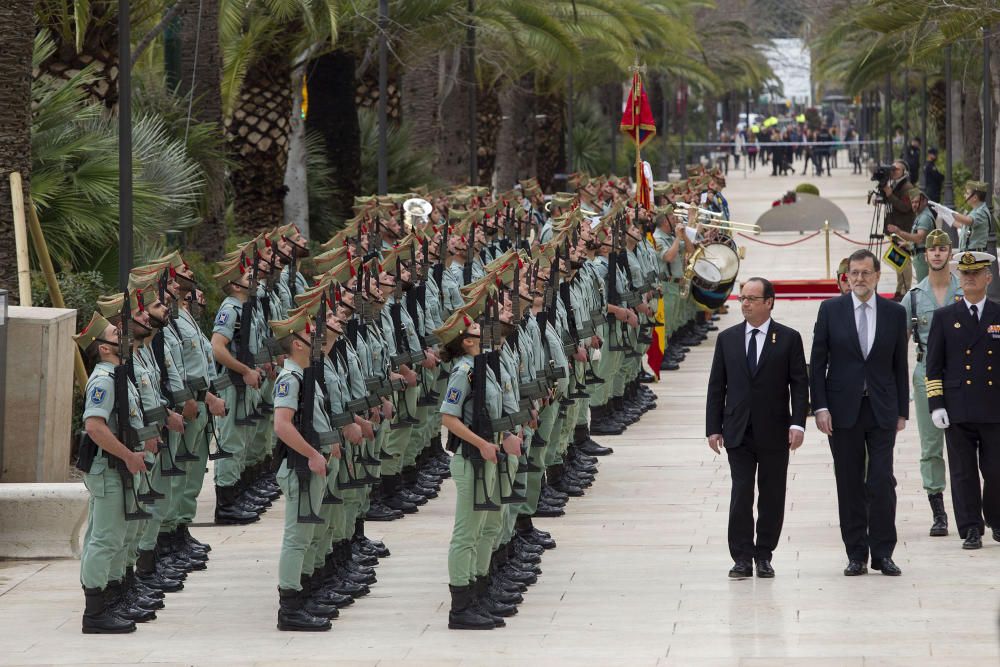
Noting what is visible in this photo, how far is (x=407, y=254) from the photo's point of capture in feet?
47.4

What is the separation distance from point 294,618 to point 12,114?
6.35m

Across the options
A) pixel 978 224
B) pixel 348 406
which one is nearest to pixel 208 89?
pixel 978 224

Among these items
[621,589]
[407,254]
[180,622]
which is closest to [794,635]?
[621,589]

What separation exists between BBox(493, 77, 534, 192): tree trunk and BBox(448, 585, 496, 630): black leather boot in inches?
1184

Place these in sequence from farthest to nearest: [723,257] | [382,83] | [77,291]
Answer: [382,83] → [723,257] → [77,291]

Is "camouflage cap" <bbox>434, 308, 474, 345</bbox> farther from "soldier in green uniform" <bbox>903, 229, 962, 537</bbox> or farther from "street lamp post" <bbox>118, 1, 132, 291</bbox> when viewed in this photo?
"street lamp post" <bbox>118, 1, 132, 291</bbox>

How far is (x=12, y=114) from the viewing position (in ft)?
48.5

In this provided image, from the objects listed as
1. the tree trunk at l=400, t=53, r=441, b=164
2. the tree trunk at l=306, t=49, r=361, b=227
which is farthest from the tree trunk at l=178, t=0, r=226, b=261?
the tree trunk at l=400, t=53, r=441, b=164

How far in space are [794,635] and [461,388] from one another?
7.17ft

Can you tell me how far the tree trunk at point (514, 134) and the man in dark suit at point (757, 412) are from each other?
2889 centimetres

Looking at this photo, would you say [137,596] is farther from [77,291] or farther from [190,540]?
[77,291]

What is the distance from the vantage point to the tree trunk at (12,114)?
14711mm

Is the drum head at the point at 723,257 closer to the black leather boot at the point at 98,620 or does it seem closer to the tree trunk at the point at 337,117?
the tree trunk at the point at 337,117

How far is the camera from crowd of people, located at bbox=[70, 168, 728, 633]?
10.1 meters
